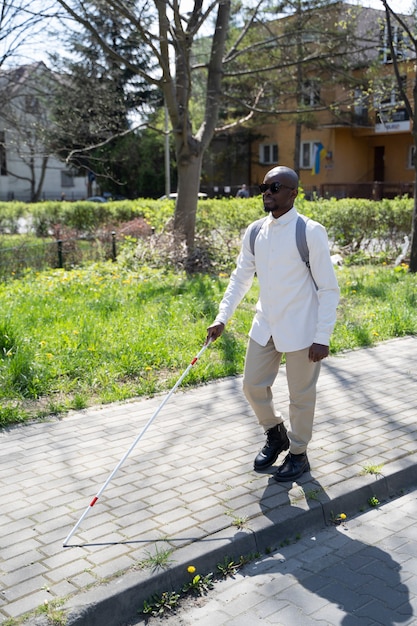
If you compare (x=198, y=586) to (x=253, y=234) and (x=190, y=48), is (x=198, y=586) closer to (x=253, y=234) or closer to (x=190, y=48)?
(x=253, y=234)

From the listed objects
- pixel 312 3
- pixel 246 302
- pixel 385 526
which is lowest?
pixel 385 526

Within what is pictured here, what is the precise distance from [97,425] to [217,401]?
1.17m

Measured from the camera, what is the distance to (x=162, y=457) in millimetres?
5133

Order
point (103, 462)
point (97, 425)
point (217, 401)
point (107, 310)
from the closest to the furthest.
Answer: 1. point (103, 462)
2. point (97, 425)
3. point (217, 401)
4. point (107, 310)

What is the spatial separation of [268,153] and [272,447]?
154 ft

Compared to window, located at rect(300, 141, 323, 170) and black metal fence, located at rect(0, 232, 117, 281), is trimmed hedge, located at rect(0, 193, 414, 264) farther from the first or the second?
window, located at rect(300, 141, 323, 170)

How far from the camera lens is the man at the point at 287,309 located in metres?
4.38

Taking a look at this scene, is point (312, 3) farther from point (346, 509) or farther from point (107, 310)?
point (346, 509)

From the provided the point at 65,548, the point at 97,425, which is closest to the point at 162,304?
the point at 97,425

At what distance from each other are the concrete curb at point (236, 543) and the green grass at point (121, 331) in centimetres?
246

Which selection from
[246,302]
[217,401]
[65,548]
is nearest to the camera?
[65,548]

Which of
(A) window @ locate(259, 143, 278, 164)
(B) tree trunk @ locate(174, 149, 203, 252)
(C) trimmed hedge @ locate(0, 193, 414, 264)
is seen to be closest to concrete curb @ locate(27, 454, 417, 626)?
(B) tree trunk @ locate(174, 149, 203, 252)

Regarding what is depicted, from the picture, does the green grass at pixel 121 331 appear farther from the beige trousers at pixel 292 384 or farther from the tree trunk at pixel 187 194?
the tree trunk at pixel 187 194

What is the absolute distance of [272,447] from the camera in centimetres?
492
